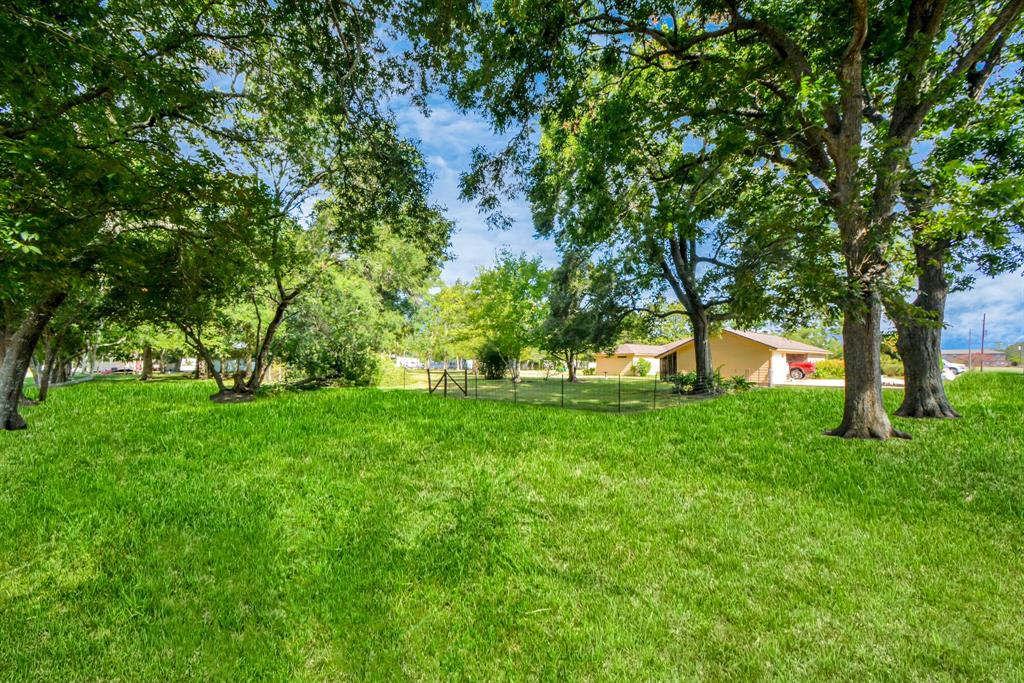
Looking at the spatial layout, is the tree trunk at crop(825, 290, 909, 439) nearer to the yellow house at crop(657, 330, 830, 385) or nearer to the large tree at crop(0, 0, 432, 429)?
the large tree at crop(0, 0, 432, 429)

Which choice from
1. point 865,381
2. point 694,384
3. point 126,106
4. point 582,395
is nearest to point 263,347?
point 126,106

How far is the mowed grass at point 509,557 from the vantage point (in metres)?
2.65

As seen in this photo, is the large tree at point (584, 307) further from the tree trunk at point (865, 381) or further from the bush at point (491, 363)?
the tree trunk at point (865, 381)

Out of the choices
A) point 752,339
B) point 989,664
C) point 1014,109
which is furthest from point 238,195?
point 752,339

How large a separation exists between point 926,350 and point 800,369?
2568 cm

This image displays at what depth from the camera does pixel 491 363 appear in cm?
3534

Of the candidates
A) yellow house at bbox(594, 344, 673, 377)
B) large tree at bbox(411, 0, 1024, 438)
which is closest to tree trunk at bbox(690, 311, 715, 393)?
large tree at bbox(411, 0, 1024, 438)

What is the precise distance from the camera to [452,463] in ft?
19.9

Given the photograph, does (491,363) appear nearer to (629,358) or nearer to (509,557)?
(629,358)

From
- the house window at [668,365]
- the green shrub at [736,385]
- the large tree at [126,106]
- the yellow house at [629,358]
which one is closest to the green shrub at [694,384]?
the green shrub at [736,385]

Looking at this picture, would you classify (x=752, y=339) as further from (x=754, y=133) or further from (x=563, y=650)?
(x=563, y=650)

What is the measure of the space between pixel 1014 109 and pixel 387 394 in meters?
14.3

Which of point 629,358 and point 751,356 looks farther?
point 629,358

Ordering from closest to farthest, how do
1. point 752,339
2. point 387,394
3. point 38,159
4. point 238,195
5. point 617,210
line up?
1. point 38,159
2. point 238,195
3. point 617,210
4. point 387,394
5. point 752,339
